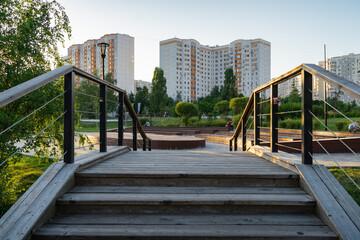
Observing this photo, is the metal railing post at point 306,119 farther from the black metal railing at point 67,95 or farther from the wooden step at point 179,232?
the black metal railing at point 67,95

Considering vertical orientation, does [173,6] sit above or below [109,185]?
above

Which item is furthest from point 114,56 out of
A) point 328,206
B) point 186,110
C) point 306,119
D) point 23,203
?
point 328,206

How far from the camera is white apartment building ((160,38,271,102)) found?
92119mm

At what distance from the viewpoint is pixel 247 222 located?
182 centimetres

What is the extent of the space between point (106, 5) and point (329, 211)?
11.1m

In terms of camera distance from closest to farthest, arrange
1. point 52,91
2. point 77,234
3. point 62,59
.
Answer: point 77,234 → point 52,91 → point 62,59

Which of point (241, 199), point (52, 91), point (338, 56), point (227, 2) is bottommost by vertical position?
point (241, 199)

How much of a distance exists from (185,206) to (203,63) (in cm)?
10361

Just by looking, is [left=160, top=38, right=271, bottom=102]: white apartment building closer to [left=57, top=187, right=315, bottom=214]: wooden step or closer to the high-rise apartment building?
the high-rise apartment building

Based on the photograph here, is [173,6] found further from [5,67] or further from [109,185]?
[109,185]

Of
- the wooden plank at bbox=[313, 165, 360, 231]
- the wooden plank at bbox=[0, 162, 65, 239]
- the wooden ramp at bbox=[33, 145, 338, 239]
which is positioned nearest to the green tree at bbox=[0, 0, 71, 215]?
the wooden plank at bbox=[0, 162, 65, 239]

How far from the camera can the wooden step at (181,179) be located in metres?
2.31

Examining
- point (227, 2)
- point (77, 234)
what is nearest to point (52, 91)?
point (77, 234)

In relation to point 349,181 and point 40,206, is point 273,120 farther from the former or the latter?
point 40,206
